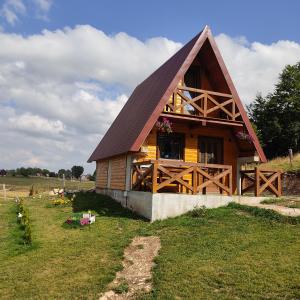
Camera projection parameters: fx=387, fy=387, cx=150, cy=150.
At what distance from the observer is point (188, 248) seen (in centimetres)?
967

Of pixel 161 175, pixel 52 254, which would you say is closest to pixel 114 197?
pixel 161 175

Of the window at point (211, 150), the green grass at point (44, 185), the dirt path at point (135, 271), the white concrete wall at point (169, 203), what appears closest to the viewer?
the dirt path at point (135, 271)

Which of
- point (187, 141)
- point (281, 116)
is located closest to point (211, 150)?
point (187, 141)

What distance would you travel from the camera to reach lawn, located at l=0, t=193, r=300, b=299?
7277 mm

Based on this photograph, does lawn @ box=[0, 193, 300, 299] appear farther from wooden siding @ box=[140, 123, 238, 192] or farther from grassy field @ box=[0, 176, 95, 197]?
grassy field @ box=[0, 176, 95, 197]

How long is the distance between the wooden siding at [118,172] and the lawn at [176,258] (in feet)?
14.7

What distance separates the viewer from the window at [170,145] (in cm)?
1738

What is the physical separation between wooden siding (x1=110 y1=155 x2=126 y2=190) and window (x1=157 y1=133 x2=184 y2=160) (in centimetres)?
182

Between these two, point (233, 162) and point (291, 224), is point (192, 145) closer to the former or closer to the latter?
point (233, 162)

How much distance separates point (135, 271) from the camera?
855cm

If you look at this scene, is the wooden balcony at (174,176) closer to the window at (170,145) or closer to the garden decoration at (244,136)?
the window at (170,145)

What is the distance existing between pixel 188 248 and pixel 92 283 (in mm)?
2839

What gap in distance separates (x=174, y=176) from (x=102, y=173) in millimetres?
11032

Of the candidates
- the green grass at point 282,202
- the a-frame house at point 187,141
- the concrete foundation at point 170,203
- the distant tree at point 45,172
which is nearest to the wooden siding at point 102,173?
the a-frame house at point 187,141
